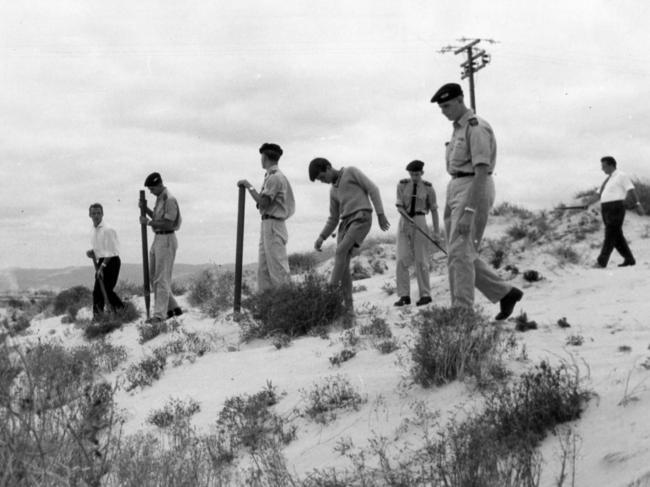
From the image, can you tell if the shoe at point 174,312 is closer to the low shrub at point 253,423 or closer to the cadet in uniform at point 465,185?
the low shrub at point 253,423

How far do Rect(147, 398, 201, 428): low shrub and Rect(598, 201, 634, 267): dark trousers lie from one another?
8.02m

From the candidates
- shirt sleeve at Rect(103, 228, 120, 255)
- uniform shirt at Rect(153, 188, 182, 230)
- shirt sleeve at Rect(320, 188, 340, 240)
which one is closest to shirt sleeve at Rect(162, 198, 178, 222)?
uniform shirt at Rect(153, 188, 182, 230)

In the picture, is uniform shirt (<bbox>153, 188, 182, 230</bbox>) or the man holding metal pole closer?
uniform shirt (<bbox>153, 188, 182, 230</bbox>)

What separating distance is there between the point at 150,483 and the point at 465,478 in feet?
4.26

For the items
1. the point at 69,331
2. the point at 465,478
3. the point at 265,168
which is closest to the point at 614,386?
the point at 465,478

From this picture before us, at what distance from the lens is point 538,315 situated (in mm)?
7000

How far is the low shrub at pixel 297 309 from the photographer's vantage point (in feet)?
23.3

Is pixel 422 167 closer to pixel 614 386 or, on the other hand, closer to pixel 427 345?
pixel 427 345

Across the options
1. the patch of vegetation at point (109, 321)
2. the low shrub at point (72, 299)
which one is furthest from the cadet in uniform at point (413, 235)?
the low shrub at point (72, 299)

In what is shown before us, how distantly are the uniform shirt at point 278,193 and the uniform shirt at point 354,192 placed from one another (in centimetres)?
87

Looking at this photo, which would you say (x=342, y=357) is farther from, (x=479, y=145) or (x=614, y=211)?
(x=614, y=211)

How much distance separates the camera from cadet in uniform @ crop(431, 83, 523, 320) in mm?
5613

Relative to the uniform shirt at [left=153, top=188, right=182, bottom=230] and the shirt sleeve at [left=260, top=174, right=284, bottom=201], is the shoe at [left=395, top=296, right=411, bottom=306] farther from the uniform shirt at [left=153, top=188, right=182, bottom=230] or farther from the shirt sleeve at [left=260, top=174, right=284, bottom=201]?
the uniform shirt at [left=153, top=188, right=182, bottom=230]

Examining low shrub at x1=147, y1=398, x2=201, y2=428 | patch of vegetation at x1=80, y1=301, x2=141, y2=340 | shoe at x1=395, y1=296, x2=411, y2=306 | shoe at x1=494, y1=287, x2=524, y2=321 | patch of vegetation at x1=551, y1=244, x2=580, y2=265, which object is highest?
patch of vegetation at x1=551, y1=244, x2=580, y2=265
